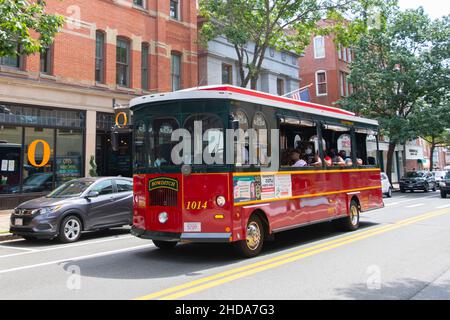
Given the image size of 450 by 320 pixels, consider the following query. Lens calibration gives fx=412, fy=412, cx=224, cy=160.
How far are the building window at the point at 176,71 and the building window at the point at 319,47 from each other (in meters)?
22.4

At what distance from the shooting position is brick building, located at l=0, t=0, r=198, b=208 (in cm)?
1656

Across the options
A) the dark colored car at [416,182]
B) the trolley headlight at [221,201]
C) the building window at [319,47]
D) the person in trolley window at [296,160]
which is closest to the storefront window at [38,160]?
the person in trolley window at [296,160]

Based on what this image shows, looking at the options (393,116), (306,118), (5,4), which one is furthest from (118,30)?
(393,116)

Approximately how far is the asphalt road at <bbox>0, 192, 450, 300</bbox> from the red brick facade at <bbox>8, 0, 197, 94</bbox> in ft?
33.8

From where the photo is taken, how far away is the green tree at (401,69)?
99.0 feet

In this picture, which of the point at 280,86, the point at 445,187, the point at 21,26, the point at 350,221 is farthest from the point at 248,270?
the point at 280,86

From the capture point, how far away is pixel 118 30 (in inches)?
820

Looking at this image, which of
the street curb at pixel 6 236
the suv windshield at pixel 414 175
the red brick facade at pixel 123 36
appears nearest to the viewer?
the street curb at pixel 6 236

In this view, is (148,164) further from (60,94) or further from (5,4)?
(60,94)

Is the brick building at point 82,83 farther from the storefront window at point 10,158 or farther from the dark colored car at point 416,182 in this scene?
the dark colored car at point 416,182

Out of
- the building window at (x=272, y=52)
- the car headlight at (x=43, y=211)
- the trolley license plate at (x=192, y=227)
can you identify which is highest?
the building window at (x=272, y=52)

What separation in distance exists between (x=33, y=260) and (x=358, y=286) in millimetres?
6281

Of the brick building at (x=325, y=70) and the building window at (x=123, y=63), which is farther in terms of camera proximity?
the brick building at (x=325, y=70)
